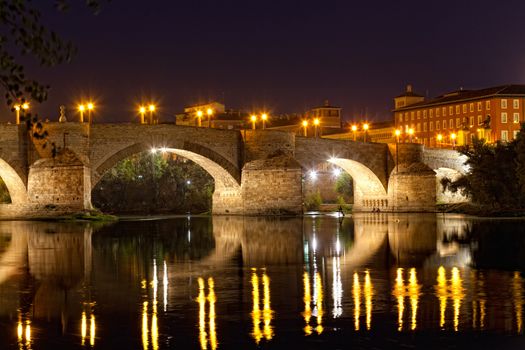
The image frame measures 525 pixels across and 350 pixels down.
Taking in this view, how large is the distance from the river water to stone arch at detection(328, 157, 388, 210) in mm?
40262

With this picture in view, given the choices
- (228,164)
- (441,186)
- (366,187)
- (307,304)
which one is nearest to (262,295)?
(307,304)

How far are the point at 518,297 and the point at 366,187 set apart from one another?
2184 inches

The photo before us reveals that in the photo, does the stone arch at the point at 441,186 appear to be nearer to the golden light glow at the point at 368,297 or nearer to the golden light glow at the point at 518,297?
the golden light glow at the point at 518,297

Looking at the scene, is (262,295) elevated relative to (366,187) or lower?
lower

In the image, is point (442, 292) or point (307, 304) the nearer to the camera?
point (307, 304)

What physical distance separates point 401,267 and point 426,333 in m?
7.71

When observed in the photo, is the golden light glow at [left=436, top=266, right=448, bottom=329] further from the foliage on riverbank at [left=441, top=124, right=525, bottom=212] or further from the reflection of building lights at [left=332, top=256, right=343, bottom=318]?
the foliage on riverbank at [left=441, top=124, right=525, bottom=212]

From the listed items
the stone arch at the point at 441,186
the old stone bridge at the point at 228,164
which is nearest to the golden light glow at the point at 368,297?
the old stone bridge at the point at 228,164

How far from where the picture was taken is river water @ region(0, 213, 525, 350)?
33.8 ft

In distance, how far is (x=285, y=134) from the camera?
54.3 metres

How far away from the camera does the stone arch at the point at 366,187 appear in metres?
65.6

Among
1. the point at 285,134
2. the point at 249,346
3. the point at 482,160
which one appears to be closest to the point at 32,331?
the point at 249,346

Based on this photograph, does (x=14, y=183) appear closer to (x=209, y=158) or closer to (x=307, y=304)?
(x=209, y=158)

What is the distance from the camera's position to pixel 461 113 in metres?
123
